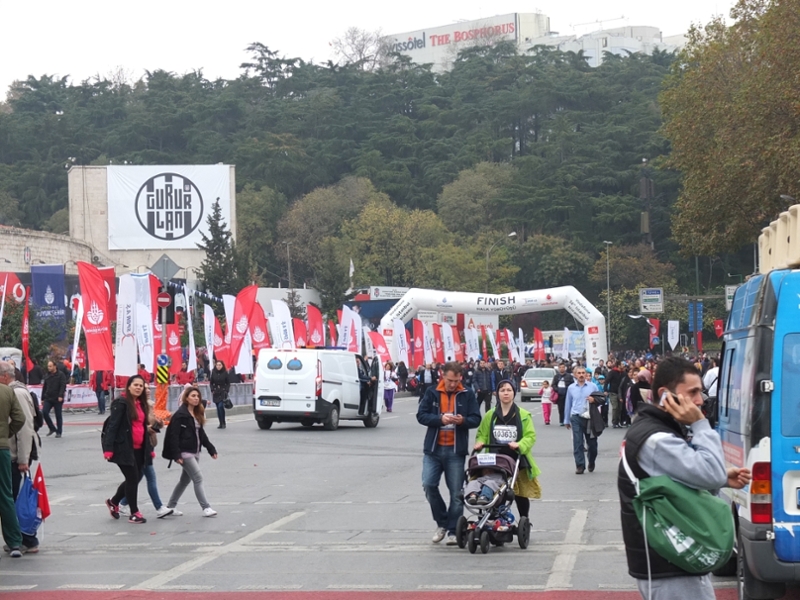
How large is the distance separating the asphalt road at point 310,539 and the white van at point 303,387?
22.9ft

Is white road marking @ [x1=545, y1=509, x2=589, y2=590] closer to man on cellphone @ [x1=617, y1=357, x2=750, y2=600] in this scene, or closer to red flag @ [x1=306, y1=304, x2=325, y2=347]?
man on cellphone @ [x1=617, y1=357, x2=750, y2=600]

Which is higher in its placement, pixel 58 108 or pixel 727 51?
pixel 58 108

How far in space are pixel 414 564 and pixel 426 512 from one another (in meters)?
3.54

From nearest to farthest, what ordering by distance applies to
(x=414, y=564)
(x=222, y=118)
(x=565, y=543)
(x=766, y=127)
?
(x=414, y=564) → (x=565, y=543) → (x=766, y=127) → (x=222, y=118)

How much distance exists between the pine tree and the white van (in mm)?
57633

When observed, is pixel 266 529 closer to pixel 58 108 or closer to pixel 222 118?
pixel 222 118

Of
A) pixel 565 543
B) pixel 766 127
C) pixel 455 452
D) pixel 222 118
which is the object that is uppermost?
pixel 222 118

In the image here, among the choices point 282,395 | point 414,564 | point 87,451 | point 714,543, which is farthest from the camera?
point 282,395

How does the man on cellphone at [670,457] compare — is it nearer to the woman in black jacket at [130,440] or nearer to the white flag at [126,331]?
the woman in black jacket at [130,440]

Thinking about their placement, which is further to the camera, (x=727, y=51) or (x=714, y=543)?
(x=727, y=51)

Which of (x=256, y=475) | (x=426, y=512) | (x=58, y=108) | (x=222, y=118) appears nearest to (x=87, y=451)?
(x=256, y=475)

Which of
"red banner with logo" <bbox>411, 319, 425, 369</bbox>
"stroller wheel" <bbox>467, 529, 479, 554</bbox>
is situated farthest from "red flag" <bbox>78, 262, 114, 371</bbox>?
"red banner with logo" <bbox>411, 319, 425, 369</bbox>

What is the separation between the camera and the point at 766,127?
33938 mm

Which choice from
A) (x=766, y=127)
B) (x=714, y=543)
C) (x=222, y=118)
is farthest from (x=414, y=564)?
(x=222, y=118)
